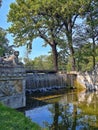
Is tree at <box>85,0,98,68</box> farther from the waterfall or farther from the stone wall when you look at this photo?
the stone wall

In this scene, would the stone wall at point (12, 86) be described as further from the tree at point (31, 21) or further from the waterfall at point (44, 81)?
the tree at point (31, 21)

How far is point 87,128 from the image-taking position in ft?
32.2

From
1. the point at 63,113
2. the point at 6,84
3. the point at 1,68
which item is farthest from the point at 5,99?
the point at 63,113

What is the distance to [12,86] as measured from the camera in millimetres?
13125

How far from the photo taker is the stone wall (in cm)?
1258

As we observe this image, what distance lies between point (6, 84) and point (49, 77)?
13436 millimetres

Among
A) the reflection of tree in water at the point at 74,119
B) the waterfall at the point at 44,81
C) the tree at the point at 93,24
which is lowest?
the reflection of tree in water at the point at 74,119

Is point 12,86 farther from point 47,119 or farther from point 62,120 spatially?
point 62,120

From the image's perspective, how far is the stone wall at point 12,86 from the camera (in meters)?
12.6

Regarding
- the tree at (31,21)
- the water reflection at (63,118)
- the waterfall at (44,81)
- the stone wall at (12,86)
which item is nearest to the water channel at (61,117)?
the water reflection at (63,118)

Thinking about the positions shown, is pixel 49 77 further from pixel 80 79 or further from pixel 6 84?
pixel 6 84

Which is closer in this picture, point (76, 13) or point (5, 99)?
point (5, 99)

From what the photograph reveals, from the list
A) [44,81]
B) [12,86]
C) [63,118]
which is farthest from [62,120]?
[44,81]

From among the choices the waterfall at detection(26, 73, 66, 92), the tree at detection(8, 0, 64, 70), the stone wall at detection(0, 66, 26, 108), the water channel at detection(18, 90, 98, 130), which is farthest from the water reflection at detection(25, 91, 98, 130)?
the tree at detection(8, 0, 64, 70)
